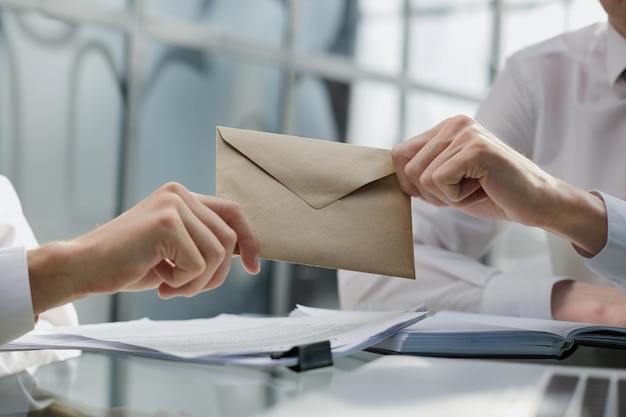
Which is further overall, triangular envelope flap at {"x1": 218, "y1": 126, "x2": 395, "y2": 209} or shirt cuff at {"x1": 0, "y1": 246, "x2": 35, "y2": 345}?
triangular envelope flap at {"x1": 218, "y1": 126, "x2": 395, "y2": 209}

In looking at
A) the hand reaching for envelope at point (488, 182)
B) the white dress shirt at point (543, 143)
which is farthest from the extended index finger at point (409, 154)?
the white dress shirt at point (543, 143)

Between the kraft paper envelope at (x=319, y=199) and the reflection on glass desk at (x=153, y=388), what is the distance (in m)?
0.13

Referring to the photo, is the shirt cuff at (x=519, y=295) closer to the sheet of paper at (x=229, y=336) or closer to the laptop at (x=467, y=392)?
the sheet of paper at (x=229, y=336)

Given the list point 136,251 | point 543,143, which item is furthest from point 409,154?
point 543,143

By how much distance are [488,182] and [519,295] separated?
322mm

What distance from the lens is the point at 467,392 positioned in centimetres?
52

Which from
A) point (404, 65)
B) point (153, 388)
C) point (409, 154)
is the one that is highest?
point (404, 65)

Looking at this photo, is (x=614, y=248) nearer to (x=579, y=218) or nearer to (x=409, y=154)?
(x=579, y=218)

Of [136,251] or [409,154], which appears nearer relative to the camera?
[136,251]

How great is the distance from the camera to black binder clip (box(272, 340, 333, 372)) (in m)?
0.59

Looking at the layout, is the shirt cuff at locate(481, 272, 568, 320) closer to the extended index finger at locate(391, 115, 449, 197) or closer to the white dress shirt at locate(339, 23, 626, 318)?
the white dress shirt at locate(339, 23, 626, 318)

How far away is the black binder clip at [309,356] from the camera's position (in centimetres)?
59

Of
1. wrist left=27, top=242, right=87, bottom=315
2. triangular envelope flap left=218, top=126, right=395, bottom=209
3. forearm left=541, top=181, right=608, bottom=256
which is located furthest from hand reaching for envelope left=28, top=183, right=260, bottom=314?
forearm left=541, top=181, right=608, bottom=256

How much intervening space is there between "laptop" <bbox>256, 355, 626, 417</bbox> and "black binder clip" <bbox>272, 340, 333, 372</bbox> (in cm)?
3
